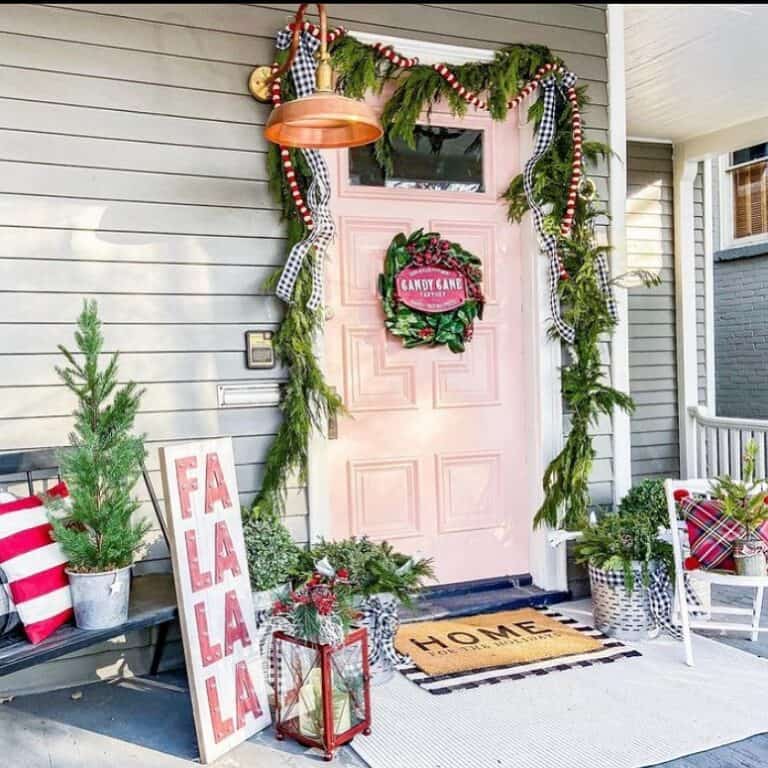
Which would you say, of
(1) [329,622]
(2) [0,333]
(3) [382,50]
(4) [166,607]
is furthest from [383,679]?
(3) [382,50]

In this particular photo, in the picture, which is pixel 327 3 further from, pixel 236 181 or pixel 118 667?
pixel 118 667

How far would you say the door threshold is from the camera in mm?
3330

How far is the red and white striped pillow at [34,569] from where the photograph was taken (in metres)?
2.15

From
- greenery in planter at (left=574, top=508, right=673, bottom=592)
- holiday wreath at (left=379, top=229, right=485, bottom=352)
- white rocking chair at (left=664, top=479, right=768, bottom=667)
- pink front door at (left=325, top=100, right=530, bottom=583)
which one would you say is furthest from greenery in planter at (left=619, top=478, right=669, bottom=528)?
holiday wreath at (left=379, top=229, right=485, bottom=352)

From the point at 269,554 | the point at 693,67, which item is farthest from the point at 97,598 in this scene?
the point at 693,67

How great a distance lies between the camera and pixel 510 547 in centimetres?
363

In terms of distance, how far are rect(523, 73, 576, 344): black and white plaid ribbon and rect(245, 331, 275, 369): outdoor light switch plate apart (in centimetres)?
129

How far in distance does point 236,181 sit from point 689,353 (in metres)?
3.57

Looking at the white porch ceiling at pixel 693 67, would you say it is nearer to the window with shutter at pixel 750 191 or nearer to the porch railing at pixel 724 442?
the porch railing at pixel 724 442

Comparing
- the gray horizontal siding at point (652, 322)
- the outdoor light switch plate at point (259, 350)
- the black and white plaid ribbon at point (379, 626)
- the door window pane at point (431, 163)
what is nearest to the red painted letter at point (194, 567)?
the black and white plaid ribbon at point (379, 626)

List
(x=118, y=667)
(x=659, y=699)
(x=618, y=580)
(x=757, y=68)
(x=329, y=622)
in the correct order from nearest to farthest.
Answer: (x=329, y=622) < (x=659, y=699) < (x=118, y=667) < (x=618, y=580) < (x=757, y=68)

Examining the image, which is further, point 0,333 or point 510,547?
point 510,547

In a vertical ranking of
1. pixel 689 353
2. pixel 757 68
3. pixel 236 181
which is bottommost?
pixel 689 353

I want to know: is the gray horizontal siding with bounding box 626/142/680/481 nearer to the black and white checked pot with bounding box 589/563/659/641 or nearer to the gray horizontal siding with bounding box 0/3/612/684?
the black and white checked pot with bounding box 589/563/659/641
